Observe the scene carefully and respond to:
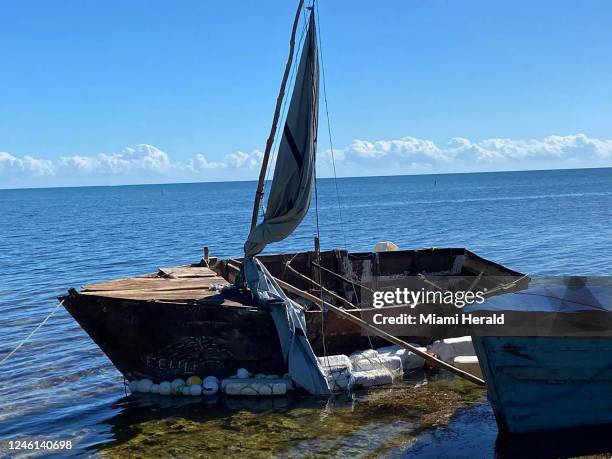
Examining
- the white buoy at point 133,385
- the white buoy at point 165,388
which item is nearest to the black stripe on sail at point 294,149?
the white buoy at point 165,388

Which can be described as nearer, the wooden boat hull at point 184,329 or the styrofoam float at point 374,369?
the wooden boat hull at point 184,329

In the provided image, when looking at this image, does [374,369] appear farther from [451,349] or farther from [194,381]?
[194,381]

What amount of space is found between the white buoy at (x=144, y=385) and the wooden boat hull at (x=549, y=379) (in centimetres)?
686

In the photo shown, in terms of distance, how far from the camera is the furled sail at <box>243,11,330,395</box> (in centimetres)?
1326

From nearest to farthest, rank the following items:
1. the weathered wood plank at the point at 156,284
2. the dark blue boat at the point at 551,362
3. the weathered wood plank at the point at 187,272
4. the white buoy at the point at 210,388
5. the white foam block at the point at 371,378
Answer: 1. the dark blue boat at the point at 551,362
2. the white buoy at the point at 210,388
3. the white foam block at the point at 371,378
4. the weathered wood plank at the point at 156,284
5. the weathered wood plank at the point at 187,272

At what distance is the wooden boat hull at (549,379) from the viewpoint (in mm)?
9656

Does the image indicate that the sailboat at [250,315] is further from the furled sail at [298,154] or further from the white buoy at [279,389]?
the white buoy at [279,389]

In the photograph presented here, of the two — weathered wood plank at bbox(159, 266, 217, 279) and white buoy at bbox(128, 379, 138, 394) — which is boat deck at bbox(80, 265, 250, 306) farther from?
white buoy at bbox(128, 379, 138, 394)

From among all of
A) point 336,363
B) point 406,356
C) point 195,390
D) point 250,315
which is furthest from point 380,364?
point 195,390

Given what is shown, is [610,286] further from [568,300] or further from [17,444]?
[17,444]

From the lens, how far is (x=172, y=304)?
12.9 metres

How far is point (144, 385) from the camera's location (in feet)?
43.7

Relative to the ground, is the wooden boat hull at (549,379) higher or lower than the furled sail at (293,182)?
lower

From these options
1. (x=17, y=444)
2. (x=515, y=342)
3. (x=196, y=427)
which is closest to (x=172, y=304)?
(x=196, y=427)
